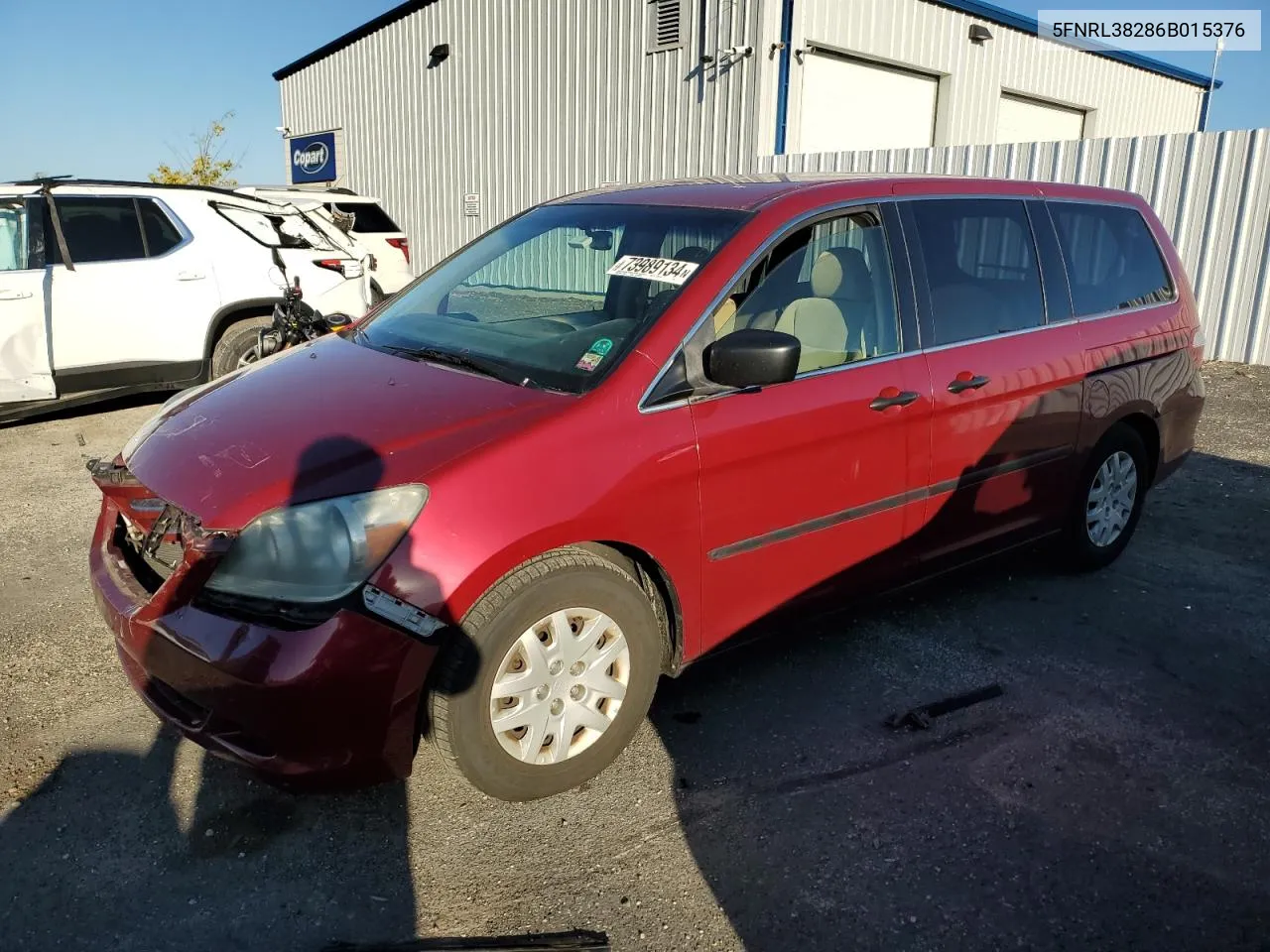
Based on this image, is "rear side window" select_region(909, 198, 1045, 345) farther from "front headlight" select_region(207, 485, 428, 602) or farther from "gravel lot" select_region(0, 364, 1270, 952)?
"front headlight" select_region(207, 485, 428, 602)

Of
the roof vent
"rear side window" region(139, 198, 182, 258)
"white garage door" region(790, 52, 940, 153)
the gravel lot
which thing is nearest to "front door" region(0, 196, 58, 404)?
"rear side window" region(139, 198, 182, 258)

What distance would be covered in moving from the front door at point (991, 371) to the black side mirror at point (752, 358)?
2.92ft

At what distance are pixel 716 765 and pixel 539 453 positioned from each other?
1194 mm

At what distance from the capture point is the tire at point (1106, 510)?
4324mm

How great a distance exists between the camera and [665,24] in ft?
42.7

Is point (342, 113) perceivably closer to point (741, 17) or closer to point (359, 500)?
point (741, 17)

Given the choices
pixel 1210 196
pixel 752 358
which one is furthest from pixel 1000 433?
pixel 1210 196

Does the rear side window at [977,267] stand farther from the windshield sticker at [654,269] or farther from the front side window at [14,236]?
the front side window at [14,236]

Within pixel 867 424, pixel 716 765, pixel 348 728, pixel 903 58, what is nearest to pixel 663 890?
pixel 716 765

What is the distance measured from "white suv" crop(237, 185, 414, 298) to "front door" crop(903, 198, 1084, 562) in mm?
5359

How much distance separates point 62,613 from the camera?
396 centimetres

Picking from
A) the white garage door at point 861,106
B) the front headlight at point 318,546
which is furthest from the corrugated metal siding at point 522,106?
the front headlight at point 318,546

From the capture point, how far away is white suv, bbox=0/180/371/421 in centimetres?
651

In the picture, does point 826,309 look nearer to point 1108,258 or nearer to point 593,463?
point 593,463
